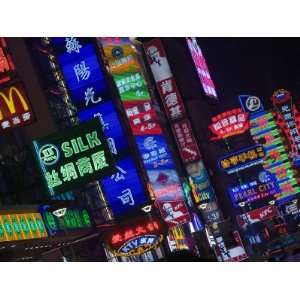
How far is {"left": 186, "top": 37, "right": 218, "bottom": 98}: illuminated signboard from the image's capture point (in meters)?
29.1

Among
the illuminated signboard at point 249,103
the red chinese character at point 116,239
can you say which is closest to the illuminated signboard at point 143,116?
the red chinese character at point 116,239

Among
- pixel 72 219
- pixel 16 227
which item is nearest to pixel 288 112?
pixel 72 219

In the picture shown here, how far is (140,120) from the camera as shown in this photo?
16891 mm

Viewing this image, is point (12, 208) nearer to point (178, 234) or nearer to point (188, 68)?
point (178, 234)

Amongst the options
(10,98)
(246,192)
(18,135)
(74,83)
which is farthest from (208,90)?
(10,98)

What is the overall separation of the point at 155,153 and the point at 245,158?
21.6 feet

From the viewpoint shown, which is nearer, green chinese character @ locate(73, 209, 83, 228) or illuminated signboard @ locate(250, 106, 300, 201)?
green chinese character @ locate(73, 209, 83, 228)

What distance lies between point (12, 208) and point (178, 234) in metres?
10.1

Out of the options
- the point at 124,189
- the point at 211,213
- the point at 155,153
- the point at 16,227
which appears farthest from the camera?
the point at 211,213

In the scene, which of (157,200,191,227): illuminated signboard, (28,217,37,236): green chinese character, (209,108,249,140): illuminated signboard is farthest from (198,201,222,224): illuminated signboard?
(28,217,37,236): green chinese character

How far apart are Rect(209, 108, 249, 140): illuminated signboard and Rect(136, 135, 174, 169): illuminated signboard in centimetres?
753

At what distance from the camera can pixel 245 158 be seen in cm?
2294

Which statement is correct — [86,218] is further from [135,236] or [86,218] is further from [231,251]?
[231,251]

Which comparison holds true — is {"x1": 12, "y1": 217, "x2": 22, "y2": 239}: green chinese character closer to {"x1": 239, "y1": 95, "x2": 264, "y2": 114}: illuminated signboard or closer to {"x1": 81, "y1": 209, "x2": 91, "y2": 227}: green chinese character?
{"x1": 81, "y1": 209, "x2": 91, "y2": 227}: green chinese character
